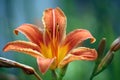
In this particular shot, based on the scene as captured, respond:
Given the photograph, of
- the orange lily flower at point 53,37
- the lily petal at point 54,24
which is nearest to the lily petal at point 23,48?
the orange lily flower at point 53,37

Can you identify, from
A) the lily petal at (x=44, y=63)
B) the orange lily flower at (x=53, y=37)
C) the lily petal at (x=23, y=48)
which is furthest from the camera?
the orange lily flower at (x=53, y=37)

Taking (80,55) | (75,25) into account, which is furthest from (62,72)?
(75,25)

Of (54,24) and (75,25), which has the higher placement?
(54,24)

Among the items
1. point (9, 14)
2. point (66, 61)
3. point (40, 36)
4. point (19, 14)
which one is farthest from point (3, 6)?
point (66, 61)

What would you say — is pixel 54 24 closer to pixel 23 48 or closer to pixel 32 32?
pixel 32 32

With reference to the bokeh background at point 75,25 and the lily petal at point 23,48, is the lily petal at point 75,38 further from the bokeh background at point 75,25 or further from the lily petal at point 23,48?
the bokeh background at point 75,25

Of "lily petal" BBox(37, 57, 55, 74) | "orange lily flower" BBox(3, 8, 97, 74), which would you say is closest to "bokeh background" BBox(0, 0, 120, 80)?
"orange lily flower" BBox(3, 8, 97, 74)
